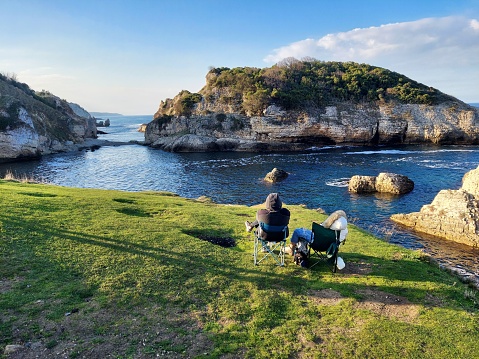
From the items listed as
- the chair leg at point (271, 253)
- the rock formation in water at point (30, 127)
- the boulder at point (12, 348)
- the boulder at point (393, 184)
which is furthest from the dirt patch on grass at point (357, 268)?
the rock formation in water at point (30, 127)

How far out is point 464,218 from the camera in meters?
20.2

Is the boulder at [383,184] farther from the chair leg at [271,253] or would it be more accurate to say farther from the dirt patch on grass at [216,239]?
the chair leg at [271,253]

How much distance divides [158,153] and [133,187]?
35.9 metres

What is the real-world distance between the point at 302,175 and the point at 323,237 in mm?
35695

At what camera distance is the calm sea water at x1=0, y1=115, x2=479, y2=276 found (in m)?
26.9

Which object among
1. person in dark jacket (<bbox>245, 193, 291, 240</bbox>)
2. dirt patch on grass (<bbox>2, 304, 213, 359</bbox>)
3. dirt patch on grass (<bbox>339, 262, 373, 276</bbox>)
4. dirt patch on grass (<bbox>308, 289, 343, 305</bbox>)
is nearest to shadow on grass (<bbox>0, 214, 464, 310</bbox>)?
dirt patch on grass (<bbox>339, 262, 373, 276</bbox>)

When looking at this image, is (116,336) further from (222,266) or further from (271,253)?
(271,253)

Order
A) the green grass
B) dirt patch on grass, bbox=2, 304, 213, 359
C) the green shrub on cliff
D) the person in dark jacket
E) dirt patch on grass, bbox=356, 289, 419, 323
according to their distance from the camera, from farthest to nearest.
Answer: the green shrub on cliff
the person in dark jacket
dirt patch on grass, bbox=356, 289, 419, 323
the green grass
dirt patch on grass, bbox=2, 304, 213, 359

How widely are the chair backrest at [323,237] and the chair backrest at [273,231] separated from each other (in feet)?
3.74

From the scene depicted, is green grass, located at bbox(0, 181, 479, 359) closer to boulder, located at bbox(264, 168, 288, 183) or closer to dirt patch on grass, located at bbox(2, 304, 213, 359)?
dirt patch on grass, located at bbox(2, 304, 213, 359)

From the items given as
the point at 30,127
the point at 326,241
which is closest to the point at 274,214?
the point at 326,241

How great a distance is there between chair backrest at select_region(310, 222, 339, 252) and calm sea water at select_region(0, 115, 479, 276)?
1173 cm

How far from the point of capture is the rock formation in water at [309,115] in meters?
75.5

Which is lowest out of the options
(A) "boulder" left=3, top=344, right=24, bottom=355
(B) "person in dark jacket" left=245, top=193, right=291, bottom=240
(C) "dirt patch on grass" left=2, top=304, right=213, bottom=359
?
(C) "dirt patch on grass" left=2, top=304, right=213, bottom=359
